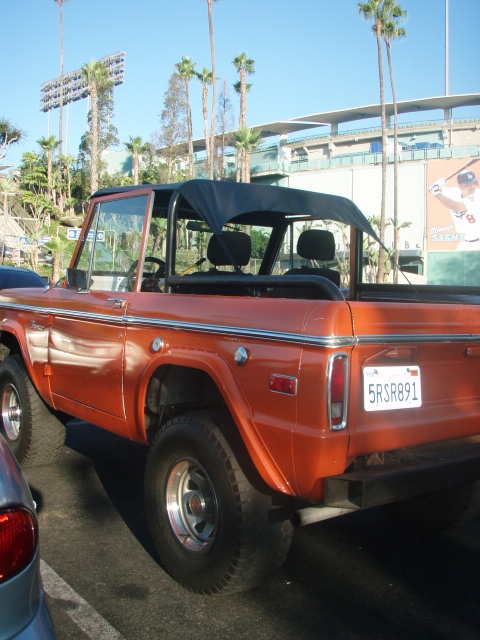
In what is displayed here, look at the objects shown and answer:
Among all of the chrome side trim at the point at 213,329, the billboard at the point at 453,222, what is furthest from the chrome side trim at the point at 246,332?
the billboard at the point at 453,222

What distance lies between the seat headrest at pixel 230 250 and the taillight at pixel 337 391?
188 cm

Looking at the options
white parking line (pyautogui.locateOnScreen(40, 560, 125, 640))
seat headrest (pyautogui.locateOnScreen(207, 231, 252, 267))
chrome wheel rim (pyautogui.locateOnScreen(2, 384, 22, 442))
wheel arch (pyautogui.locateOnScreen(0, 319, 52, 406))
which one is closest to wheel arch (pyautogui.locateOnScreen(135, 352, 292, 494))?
white parking line (pyautogui.locateOnScreen(40, 560, 125, 640))

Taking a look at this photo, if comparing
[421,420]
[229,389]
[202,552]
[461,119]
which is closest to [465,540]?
[421,420]

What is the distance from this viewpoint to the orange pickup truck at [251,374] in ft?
9.34

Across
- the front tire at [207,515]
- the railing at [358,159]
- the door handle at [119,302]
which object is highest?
the railing at [358,159]

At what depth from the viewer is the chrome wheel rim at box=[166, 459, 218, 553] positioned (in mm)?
3383

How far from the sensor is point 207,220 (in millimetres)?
4023

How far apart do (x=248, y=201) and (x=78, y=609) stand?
2.63 meters

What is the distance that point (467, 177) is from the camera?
49875 mm

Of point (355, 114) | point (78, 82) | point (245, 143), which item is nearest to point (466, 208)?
point (245, 143)

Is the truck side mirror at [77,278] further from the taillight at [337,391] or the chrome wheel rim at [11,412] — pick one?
the taillight at [337,391]

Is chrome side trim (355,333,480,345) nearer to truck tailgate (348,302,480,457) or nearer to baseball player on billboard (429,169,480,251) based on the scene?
truck tailgate (348,302,480,457)

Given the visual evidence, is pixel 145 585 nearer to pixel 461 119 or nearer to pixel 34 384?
pixel 34 384

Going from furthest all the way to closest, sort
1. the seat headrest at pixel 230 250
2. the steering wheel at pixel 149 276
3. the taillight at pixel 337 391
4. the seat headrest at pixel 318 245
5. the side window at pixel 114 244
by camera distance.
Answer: the seat headrest at pixel 318 245, the seat headrest at pixel 230 250, the side window at pixel 114 244, the steering wheel at pixel 149 276, the taillight at pixel 337 391
